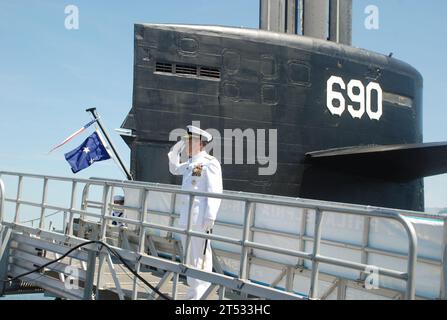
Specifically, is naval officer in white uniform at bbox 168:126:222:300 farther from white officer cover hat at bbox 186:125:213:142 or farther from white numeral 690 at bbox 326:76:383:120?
white numeral 690 at bbox 326:76:383:120

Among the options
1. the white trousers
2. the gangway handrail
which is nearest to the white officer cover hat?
the white trousers

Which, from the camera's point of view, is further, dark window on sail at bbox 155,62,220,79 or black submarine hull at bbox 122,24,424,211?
dark window on sail at bbox 155,62,220,79

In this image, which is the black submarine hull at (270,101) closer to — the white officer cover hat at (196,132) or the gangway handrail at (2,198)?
the gangway handrail at (2,198)

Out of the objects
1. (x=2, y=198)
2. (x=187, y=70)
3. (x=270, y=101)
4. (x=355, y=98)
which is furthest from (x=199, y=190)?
(x=355, y=98)

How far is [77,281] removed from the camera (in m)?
7.47

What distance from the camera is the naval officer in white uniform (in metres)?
6.07

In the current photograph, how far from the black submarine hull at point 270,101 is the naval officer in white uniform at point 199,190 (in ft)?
12.6

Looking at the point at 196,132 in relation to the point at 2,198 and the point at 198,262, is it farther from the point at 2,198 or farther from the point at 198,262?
the point at 2,198

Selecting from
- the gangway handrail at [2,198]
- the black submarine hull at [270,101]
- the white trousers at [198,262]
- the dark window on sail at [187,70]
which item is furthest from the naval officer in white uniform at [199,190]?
the dark window on sail at [187,70]

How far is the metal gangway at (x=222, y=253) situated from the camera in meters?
4.69

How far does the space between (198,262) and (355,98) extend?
24.0 feet

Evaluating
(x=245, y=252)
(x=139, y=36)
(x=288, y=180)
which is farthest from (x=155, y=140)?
(x=245, y=252)

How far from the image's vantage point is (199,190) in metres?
6.40
